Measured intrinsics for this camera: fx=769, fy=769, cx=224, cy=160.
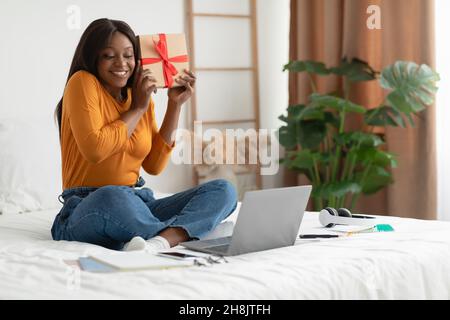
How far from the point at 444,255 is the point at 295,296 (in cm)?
60

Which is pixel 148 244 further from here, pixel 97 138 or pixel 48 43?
pixel 48 43

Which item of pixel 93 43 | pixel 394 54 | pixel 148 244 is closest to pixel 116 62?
pixel 93 43

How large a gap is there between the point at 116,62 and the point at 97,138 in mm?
330

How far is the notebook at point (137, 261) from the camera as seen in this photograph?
5.60ft

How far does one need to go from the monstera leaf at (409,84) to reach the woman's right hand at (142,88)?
1666 millimetres

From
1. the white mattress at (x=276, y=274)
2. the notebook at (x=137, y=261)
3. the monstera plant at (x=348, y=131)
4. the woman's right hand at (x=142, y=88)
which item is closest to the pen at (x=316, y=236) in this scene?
the white mattress at (x=276, y=274)

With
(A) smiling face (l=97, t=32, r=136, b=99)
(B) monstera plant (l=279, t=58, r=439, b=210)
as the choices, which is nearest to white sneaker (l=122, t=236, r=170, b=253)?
(A) smiling face (l=97, t=32, r=136, b=99)

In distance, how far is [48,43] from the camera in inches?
145

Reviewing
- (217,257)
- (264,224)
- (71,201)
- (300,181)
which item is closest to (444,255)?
(264,224)

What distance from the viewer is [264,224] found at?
201cm

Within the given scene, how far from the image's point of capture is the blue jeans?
2229 mm

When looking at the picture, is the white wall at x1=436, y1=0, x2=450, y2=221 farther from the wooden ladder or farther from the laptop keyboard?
the laptop keyboard

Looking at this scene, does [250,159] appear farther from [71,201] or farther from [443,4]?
[71,201]

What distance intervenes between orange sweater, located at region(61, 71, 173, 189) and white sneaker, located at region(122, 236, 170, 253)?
345mm
